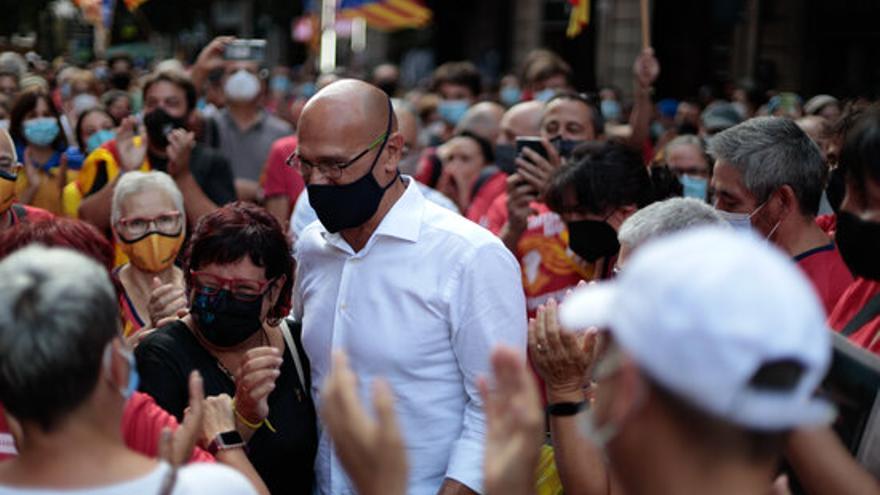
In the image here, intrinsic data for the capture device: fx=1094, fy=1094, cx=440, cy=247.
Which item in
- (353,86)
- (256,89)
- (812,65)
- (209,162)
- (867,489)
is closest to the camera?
(867,489)

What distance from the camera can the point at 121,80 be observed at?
13.8m

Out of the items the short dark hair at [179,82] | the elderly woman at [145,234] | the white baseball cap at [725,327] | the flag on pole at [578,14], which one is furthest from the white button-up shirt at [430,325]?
the flag on pole at [578,14]

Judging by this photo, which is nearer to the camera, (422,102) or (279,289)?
(279,289)

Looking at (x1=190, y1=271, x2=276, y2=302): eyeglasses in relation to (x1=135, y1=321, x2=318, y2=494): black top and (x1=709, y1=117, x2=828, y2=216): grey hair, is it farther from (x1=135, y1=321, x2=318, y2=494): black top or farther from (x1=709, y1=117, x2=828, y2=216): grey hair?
(x1=709, y1=117, x2=828, y2=216): grey hair

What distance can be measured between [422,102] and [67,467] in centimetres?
1150

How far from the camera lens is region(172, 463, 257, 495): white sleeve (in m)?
2.07

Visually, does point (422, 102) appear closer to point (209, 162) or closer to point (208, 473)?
point (209, 162)

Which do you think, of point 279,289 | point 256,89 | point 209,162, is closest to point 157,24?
point 256,89

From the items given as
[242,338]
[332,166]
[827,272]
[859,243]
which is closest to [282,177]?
[242,338]

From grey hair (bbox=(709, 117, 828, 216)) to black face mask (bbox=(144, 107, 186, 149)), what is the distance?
143 inches

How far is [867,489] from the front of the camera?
2.21 meters

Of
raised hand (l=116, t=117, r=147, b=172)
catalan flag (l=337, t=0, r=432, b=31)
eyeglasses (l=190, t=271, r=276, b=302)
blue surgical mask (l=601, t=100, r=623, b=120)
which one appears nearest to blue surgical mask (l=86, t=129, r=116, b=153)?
raised hand (l=116, t=117, r=147, b=172)

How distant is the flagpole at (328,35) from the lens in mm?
27797

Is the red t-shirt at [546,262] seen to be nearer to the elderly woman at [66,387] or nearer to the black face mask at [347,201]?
the black face mask at [347,201]
